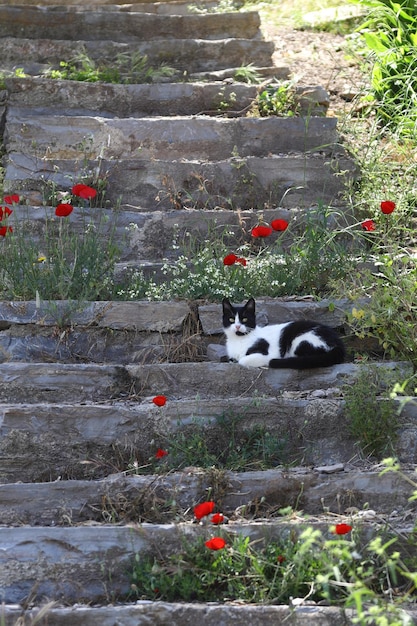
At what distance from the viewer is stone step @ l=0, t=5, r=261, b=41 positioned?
320 inches

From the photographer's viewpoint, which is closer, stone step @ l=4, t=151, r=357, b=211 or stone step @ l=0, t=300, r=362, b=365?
stone step @ l=0, t=300, r=362, b=365

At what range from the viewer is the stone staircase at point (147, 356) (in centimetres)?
372

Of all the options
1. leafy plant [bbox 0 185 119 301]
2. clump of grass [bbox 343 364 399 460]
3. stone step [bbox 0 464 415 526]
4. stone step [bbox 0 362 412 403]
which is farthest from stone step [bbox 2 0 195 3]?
stone step [bbox 0 464 415 526]

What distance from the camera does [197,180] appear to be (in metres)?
6.54

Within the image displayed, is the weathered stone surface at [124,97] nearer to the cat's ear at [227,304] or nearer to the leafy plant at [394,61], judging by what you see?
the leafy plant at [394,61]

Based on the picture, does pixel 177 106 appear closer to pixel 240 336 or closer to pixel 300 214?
pixel 300 214

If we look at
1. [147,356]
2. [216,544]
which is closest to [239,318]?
[147,356]

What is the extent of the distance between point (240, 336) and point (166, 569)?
175 cm

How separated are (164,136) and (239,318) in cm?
229

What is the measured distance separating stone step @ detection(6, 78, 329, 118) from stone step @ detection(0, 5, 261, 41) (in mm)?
1124

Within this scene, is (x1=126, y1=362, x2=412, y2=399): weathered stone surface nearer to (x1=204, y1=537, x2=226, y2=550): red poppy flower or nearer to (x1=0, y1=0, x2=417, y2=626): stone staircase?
(x1=0, y1=0, x2=417, y2=626): stone staircase

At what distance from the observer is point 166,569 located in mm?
3602

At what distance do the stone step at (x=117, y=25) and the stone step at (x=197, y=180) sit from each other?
6.60 feet

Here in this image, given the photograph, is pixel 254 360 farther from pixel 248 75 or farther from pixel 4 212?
pixel 248 75
